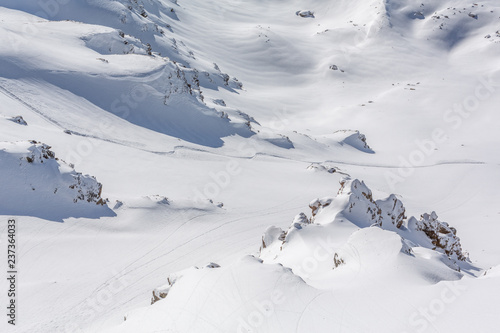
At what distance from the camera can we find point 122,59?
83.7ft

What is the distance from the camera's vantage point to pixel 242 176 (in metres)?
20.3

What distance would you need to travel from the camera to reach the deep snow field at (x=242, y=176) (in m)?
7.44

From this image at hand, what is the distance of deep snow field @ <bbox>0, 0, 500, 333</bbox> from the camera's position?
24.4ft

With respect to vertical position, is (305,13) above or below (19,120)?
above

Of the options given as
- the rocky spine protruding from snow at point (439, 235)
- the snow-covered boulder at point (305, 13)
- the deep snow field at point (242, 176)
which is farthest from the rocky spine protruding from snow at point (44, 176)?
the snow-covered boulder at point (305, 13)

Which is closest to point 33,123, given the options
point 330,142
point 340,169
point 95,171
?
point 95,171

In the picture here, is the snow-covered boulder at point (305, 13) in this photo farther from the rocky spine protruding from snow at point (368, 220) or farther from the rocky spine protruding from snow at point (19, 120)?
the rocky spine protruding from snow at point (368, 220)

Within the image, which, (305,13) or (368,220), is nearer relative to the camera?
(368,220)

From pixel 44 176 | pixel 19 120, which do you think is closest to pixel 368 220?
pixel 44 176

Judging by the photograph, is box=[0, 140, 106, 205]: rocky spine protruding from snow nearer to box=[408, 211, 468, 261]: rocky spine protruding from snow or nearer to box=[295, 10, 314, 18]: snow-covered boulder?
box=[408, 211, 468, 261]: rocky spine protruding from snow

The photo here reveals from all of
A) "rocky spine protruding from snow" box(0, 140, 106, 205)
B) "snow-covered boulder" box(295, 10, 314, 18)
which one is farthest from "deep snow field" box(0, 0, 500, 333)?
"snow-covered boulder" box(295, 10, 314, 18)

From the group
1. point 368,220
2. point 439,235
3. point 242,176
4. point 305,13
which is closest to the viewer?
point 368,220

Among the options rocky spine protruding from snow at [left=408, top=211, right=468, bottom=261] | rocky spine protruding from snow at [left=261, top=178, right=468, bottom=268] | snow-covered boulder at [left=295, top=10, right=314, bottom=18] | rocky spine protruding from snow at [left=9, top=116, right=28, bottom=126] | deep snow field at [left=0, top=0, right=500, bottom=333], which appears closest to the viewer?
deep snow field at [left=0, top=0, right=500, bottom=333]

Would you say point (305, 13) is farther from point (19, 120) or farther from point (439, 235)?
point (439, 235)
